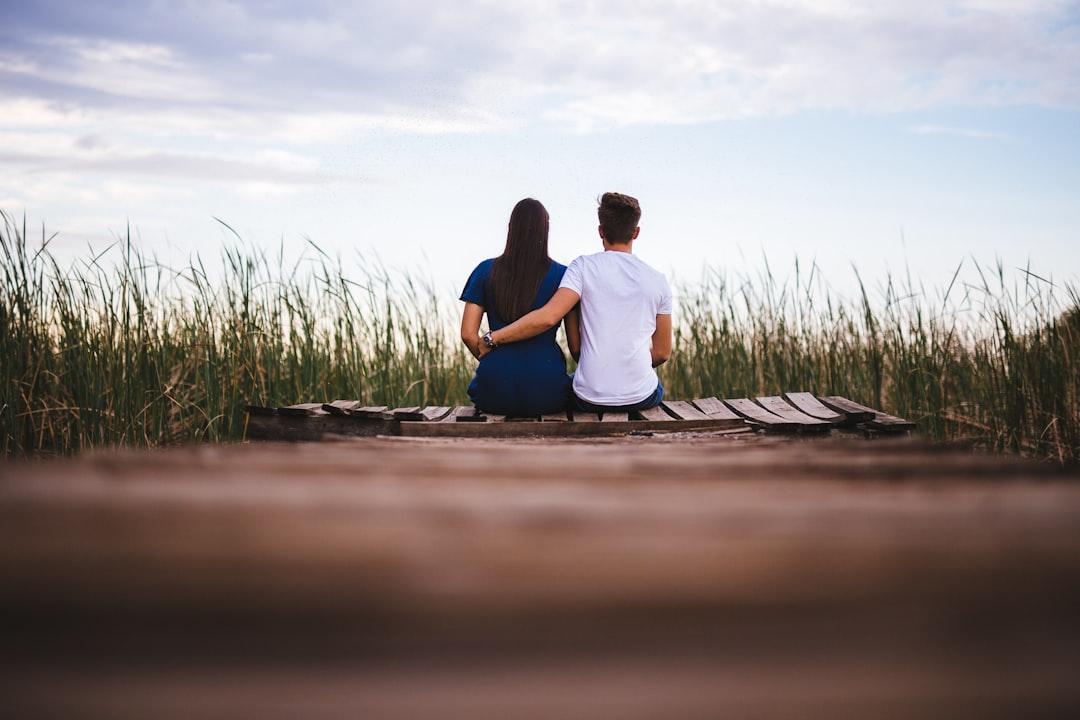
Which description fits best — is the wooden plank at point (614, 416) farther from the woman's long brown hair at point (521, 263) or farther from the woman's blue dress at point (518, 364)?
the woman's long brown hair at point (521, 263)

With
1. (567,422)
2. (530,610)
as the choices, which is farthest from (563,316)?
(530,610)

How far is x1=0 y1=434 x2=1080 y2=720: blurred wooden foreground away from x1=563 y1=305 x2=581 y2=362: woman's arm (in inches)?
107

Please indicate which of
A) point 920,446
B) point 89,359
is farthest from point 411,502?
point 89,359

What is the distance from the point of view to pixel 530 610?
829mm

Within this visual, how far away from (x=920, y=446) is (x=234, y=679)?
160 centimetres

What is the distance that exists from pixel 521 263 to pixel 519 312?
212 mm

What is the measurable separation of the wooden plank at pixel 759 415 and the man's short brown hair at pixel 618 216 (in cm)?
93

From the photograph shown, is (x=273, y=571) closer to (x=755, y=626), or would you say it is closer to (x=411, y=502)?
(x=411, y=502)

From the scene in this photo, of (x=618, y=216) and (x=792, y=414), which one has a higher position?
(x=618, y=216)

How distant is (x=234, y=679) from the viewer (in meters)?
0.77

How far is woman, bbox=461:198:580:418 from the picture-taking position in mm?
3639

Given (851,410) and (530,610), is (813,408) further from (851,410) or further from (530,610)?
(530,610)

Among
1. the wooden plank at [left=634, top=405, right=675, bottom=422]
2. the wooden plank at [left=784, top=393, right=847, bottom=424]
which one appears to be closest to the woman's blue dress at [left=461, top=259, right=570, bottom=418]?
the wooden plank at [left=634, top=405, right=675, bottom=422]

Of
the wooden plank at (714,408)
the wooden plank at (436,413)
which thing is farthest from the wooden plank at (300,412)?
the wooden plank at (714,408)
